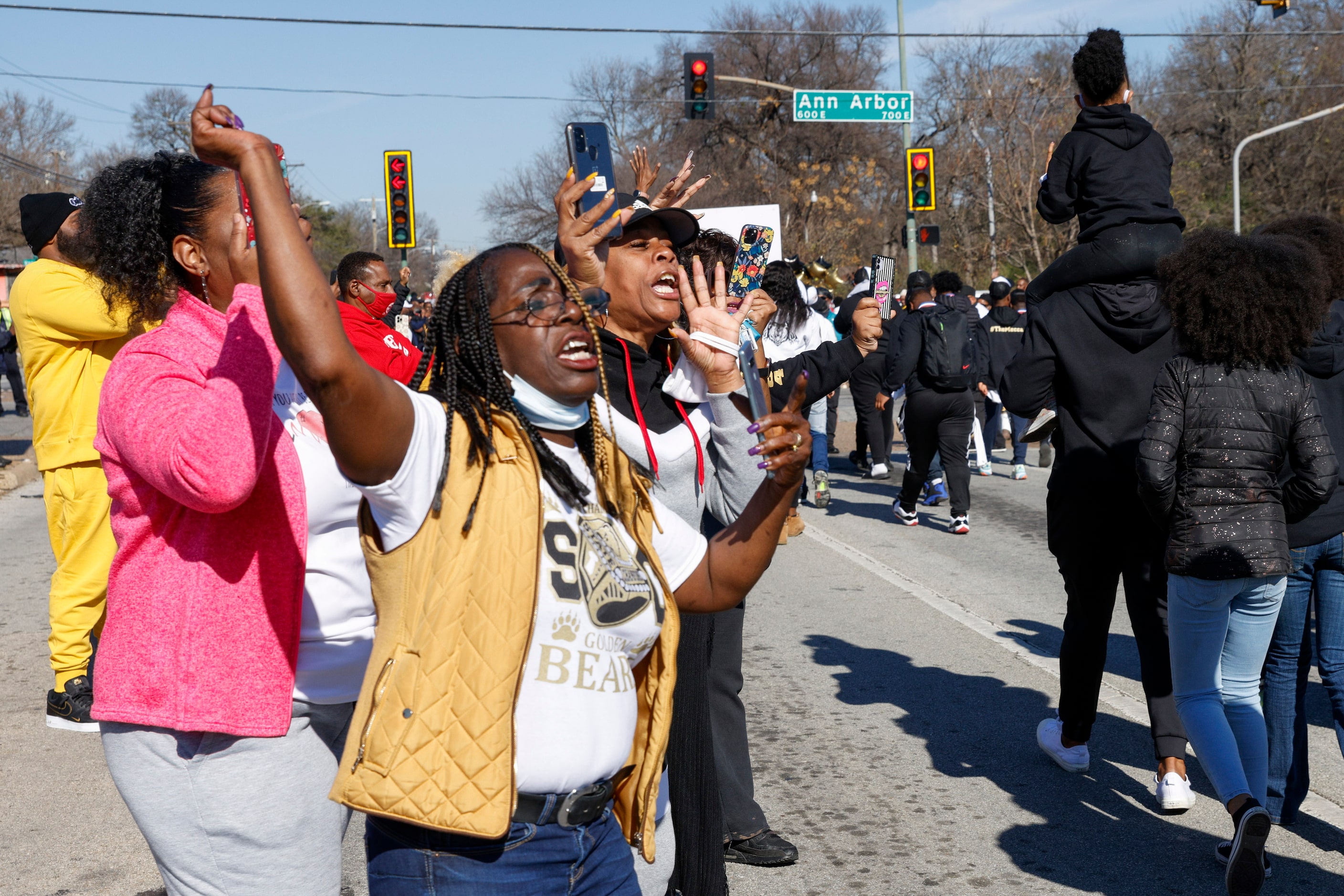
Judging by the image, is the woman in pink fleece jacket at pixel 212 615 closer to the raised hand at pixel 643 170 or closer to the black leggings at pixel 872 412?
the raised hand at pixel 643 170

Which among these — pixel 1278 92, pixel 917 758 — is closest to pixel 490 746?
pixel 917 758

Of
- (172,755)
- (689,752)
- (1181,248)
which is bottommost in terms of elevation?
(689,752)

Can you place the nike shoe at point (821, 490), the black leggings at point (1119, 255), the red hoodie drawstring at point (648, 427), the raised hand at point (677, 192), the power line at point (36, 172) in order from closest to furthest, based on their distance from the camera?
the red hoodie drawstring at point (648, 427)
the raised hand at point (677, 192)
the black leggings at point (1119, 255)
the nike shoe at point (821, 490)
the power line at point (36, 172)

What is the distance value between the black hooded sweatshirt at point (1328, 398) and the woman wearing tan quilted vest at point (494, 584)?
2653mm

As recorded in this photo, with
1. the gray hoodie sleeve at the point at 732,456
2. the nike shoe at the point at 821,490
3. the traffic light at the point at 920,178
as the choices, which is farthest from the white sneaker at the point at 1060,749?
the traffic light at the point at 920,178

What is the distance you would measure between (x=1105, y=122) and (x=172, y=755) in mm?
4168

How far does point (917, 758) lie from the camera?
530 centimetres

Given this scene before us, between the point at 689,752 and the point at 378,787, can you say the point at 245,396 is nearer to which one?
the point at 378,787

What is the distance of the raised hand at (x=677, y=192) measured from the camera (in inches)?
156

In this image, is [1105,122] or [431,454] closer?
[431,454]

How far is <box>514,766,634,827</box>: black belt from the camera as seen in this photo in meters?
2.02

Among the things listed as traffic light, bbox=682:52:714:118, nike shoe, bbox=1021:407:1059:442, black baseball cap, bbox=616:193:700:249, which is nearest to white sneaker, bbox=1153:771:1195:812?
nike shoe, bbox=1021:407:1059:442

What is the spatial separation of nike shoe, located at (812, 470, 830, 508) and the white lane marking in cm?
132

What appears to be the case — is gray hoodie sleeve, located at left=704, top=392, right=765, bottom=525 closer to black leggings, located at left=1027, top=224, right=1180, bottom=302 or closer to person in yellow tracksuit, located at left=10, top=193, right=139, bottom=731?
black leggings, located at left=1027, top=224, right=1180, bottom=302
